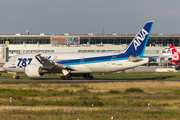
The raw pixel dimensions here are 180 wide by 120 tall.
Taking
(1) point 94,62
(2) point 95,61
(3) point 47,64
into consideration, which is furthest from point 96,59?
(3) point 47,64

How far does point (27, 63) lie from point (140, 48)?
62.4 feet

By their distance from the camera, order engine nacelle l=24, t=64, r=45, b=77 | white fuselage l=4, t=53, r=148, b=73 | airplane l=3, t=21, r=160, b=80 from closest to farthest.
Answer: engine nacelle l=24, t=64, r=45, b=77
airplane l=3, t=21, r=160, b=80
white fuselage l=4, t=53, r=148, b=73

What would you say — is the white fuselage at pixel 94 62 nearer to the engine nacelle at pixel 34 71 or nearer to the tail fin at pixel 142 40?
the tail fin at pixel 142 40

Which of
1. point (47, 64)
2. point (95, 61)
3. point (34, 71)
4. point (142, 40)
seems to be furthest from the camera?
point (95, 61)

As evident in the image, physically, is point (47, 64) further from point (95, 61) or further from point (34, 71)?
point (95, 61)

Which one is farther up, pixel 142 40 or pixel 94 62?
pixel 142 40

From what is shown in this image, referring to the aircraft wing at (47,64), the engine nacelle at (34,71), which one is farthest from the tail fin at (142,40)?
the engine nacelle at (34,71)

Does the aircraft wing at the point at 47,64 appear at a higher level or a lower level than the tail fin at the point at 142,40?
lower

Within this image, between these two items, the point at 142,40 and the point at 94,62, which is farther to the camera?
the point at 94,62

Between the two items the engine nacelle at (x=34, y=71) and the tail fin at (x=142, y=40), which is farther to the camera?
the tail fin at (x=142, y=40)

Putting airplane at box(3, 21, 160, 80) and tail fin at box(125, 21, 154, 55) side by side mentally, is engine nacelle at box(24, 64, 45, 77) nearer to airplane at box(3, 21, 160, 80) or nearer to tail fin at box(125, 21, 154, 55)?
airplane at box(3, 21, 160, 80)

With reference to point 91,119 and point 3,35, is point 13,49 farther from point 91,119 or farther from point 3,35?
point 91,119

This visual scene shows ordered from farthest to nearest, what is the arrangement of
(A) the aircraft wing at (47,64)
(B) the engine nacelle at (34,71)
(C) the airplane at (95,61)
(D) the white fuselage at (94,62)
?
(A) the aircraft wing at (47,64) → (D) the white fuselage at (94,62) → (C) the airplane at (95,61) → (B) the engine nacelle at (34,71)

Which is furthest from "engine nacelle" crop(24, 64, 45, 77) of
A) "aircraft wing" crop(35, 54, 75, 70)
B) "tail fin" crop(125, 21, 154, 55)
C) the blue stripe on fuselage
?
"tail fin" crop(125, 21, 154, 55)
